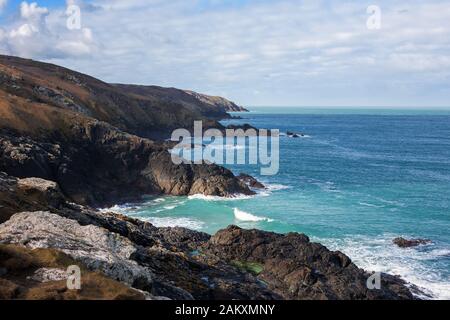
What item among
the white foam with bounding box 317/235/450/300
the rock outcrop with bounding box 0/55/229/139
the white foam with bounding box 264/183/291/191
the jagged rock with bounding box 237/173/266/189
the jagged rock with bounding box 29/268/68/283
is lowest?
the white foam with bounding box 317/235/450/300

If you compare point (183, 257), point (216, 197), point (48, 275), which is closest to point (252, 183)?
point (216, 197)

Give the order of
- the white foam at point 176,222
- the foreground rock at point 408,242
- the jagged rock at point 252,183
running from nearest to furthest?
the foreground rock at point 408,242
the white foam at point 176,222
the jagged rock at point 252,183

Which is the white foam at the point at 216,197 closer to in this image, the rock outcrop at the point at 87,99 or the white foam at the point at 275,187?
the white foam at the point at 275,187

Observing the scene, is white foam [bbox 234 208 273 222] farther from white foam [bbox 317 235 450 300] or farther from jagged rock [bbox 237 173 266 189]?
jagged rock [bbox 237 173 266 189]

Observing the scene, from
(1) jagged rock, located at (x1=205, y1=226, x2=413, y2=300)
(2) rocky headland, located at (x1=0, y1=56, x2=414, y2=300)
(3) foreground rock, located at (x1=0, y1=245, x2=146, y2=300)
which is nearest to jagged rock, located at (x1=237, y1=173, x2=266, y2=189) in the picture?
(2) rocky headland, located at (x1=0, y1=56, x2=414, y2=300)

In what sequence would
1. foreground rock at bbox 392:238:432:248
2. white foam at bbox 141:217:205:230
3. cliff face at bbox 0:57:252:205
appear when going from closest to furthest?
foreground rock at bbox 392:238:432:248
white foam at bbox 141:217:205:230
cliff face at bbox 0:57:252:205

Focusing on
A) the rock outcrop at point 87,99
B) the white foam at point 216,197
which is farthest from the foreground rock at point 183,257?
the rock outcrop at point 87,99
